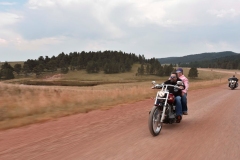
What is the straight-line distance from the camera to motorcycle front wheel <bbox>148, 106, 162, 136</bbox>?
6820 millimetres

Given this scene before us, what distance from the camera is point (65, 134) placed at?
276 inches

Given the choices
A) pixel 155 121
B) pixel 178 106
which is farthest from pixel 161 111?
pixel 178 106

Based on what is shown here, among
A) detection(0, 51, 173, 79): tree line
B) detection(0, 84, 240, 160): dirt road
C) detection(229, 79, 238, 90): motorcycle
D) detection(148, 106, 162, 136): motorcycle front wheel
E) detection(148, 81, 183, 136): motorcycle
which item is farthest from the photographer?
detection(0, 51, 173, 79): tree line

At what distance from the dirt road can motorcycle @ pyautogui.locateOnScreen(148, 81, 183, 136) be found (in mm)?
280

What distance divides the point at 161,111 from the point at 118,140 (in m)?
1.67

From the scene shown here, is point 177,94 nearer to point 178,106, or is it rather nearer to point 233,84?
point 178,106

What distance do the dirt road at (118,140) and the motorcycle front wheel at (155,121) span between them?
0.63 ft

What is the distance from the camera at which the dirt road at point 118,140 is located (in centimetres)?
536

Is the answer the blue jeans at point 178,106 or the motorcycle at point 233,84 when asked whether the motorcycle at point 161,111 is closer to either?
the blue jeans at point 178,106

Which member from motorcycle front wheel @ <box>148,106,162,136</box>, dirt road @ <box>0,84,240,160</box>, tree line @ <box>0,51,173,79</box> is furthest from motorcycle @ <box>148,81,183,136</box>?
tree line @ <box>0,51,173,79</box>

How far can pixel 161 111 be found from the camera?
7.47 metres

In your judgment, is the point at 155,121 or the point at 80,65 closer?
the point at 155,121

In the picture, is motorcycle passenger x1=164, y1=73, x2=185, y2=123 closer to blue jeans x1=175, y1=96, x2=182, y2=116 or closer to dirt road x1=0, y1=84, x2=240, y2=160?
blue jeans x1=175, y1=96, x2=182, y2=116

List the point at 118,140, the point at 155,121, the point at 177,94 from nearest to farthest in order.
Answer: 1. the point at 118,140
2. the point at 155,121
3. the point at 177,94
